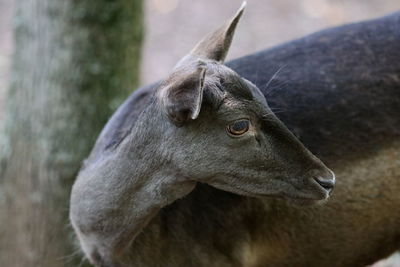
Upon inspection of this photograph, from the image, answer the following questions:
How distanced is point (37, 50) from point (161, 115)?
2.60m

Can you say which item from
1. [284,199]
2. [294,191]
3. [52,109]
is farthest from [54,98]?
[294,191]

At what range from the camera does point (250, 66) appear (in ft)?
16.5

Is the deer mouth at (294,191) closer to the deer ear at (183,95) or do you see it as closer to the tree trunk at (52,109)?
the deer ear at (183,95)

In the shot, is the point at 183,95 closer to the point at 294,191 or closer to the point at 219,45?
the point at 219,45

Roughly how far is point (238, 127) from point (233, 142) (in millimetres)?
95

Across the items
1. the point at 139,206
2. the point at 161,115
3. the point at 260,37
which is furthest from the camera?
the point at 260,37

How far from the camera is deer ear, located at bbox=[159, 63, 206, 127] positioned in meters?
3.69

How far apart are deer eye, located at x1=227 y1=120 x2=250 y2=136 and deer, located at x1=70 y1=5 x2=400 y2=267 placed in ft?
1.61

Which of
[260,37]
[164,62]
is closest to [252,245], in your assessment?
[164,62]

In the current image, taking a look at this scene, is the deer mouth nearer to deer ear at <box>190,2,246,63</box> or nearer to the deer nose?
the deer nose

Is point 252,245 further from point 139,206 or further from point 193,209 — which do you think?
point 139,206

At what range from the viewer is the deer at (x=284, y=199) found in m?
4.48

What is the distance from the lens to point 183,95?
3.80 meters

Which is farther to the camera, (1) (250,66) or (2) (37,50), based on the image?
(2) (37,50)
